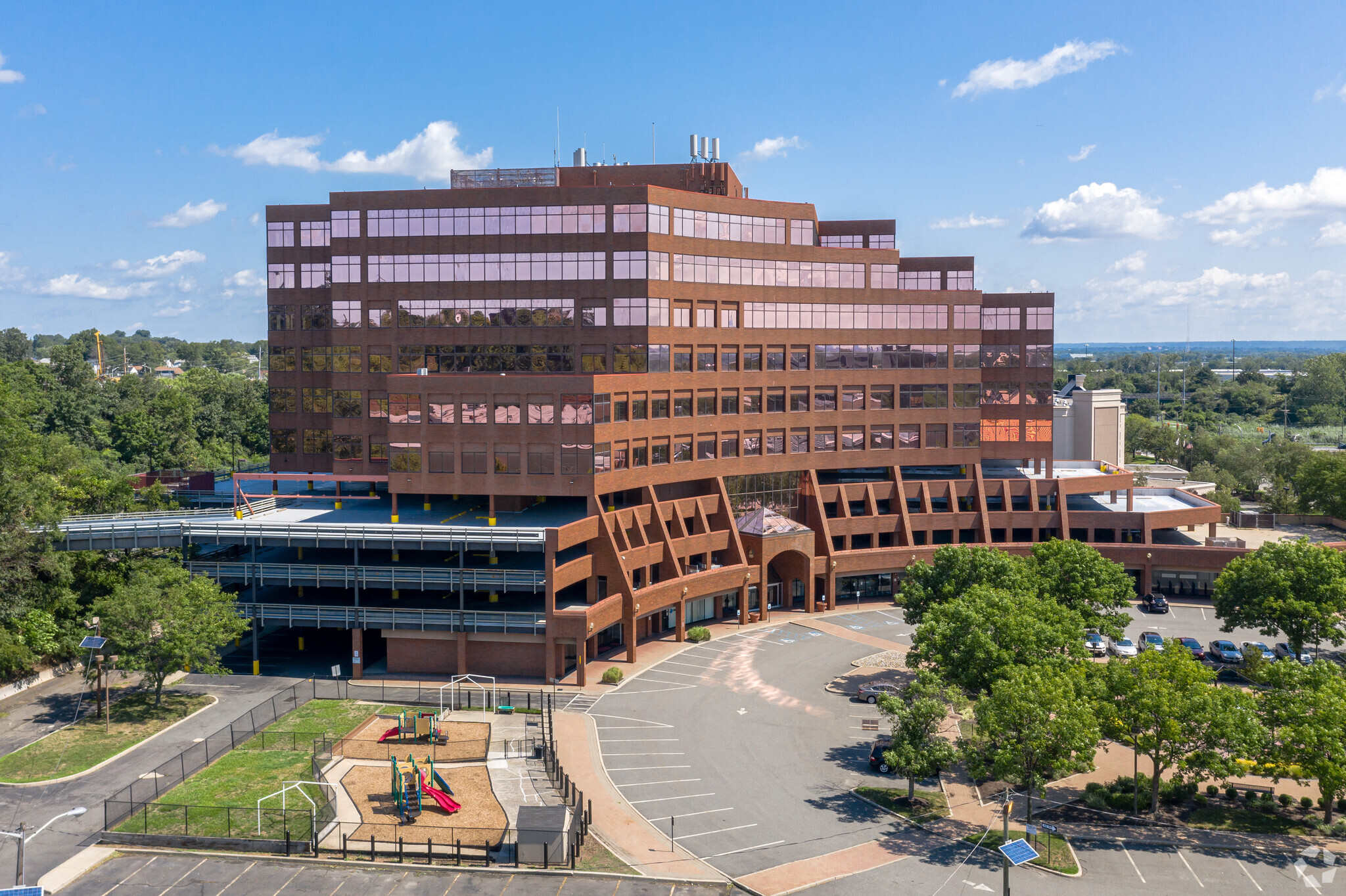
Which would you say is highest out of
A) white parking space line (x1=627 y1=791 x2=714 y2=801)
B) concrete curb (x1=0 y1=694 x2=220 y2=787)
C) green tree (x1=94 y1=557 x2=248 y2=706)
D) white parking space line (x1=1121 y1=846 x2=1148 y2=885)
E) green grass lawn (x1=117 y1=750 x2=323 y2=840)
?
green tree (x1=94 y1=557 x2=248 y2=706)

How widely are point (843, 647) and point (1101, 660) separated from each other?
2009 cm

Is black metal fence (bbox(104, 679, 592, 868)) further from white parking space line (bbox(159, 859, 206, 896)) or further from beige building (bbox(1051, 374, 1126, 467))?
beige building (bbox(1051, 374, 1126, 467))

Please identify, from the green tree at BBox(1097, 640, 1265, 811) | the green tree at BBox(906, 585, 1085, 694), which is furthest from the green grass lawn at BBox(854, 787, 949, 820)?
the green tree at BBox(1097, 640, 1265, 811)

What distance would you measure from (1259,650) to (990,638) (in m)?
26.6

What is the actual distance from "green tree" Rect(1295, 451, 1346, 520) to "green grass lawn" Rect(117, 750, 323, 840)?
12809 cm

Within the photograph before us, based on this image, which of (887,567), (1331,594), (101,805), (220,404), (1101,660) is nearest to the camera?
(101,805)

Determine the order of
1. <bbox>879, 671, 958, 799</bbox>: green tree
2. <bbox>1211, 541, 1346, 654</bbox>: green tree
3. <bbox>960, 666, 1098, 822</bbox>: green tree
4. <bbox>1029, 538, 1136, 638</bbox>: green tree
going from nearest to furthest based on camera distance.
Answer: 1. <bbox>960, 666, 1098, 822</bbox>: green tree
2. <bbox>879, 671, 958, 799</bbox>: green tree
3. <bbox>1211, 541, 1346, 654</bbox>: green tree
4. <bbox>1029, 538, 1136, 638</bbox>: green tree

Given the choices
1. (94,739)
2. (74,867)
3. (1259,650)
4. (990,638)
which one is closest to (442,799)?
(74,867)

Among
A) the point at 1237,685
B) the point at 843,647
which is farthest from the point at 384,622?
the point at 1237,685

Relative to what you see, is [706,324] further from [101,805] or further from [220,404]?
[220,404]

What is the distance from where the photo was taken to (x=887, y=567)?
102 m

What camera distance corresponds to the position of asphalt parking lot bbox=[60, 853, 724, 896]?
147ft

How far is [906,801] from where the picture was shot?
5466 centimetres

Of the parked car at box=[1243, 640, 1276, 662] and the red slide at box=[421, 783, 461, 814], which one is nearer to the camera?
the red slide at box=[421, 783, 461, 814]
